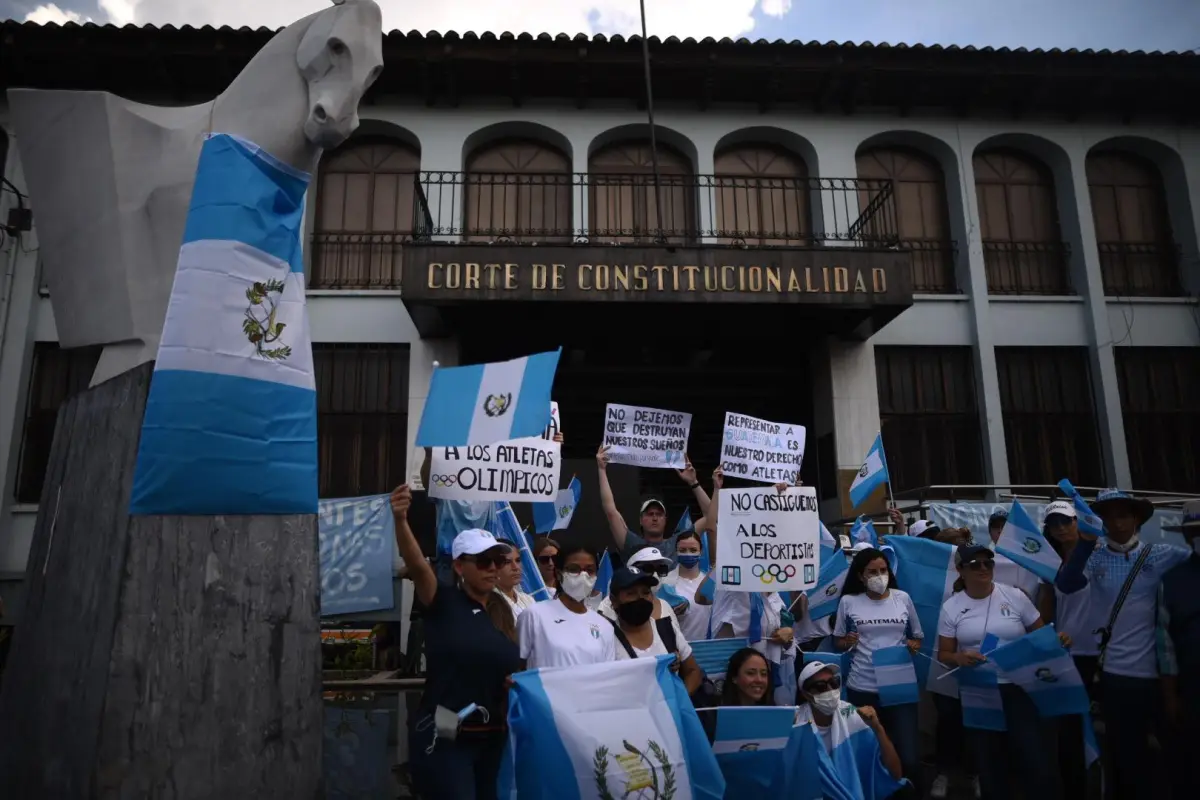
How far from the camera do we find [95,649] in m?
3.46

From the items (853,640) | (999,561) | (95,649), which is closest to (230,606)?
(95,649)

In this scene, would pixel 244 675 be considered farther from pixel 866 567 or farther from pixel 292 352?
pixel 866 567

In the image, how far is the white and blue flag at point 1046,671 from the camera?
4.78 meters

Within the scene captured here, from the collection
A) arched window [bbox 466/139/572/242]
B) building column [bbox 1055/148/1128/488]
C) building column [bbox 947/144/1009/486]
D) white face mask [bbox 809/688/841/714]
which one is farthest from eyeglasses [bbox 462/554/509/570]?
building column [bbox 1055/148/1128/488]

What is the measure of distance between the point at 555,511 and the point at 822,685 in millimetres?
3359

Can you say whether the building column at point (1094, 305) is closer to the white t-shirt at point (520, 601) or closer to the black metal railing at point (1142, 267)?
the black metal railing at point (1142, 267)

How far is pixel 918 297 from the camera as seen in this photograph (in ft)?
44.6

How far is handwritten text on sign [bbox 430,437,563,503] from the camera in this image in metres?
5.58

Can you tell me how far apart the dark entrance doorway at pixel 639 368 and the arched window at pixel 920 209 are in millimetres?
2643

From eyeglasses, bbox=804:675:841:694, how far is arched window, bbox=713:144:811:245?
9801 millimetres

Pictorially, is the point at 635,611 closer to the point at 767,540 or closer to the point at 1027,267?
the point at 767,540

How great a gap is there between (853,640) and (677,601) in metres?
1.15

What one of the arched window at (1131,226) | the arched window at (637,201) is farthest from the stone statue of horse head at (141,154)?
the arched window at (1131,226)

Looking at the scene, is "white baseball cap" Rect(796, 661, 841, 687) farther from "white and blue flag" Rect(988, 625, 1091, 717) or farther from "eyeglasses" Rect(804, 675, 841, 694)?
"white and blue flag" Rect(988, 625, 1091, 717)
